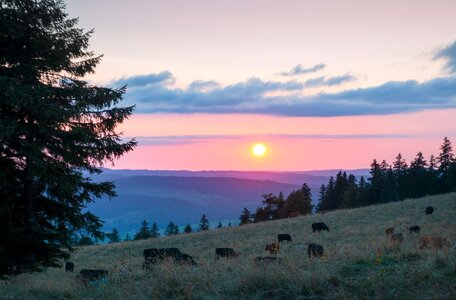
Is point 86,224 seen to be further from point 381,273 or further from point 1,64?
point 381,273

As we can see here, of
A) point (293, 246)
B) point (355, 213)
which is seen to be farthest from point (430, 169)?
point (293, 246)

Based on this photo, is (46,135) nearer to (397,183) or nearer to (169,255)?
(169,255)

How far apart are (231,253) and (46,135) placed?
9511mm

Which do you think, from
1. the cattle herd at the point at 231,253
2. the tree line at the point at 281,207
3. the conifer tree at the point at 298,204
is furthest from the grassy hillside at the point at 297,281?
the conifer tree at the point at 298,204

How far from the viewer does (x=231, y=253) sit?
18844 mm

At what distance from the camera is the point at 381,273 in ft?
24.7

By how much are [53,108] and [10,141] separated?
5.05 feet

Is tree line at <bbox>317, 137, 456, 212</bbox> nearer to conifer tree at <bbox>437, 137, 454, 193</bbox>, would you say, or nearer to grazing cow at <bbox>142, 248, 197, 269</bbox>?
conifer tree at <bbox>437, 137, 454, 193</bbox>

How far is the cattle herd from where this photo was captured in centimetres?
1077

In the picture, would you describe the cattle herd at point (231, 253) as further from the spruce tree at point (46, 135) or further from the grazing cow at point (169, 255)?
the spruce tree at point (46, 135)

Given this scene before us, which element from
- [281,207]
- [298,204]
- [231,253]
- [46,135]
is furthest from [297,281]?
[281,207]

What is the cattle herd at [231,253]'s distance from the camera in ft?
35.3

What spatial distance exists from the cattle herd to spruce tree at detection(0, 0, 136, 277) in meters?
1.49

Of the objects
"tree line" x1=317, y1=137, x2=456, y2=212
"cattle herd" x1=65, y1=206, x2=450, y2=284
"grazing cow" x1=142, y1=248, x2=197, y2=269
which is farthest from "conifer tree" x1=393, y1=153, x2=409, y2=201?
"grazing cow" x1=142, y1=248, x2=197, y2=269
